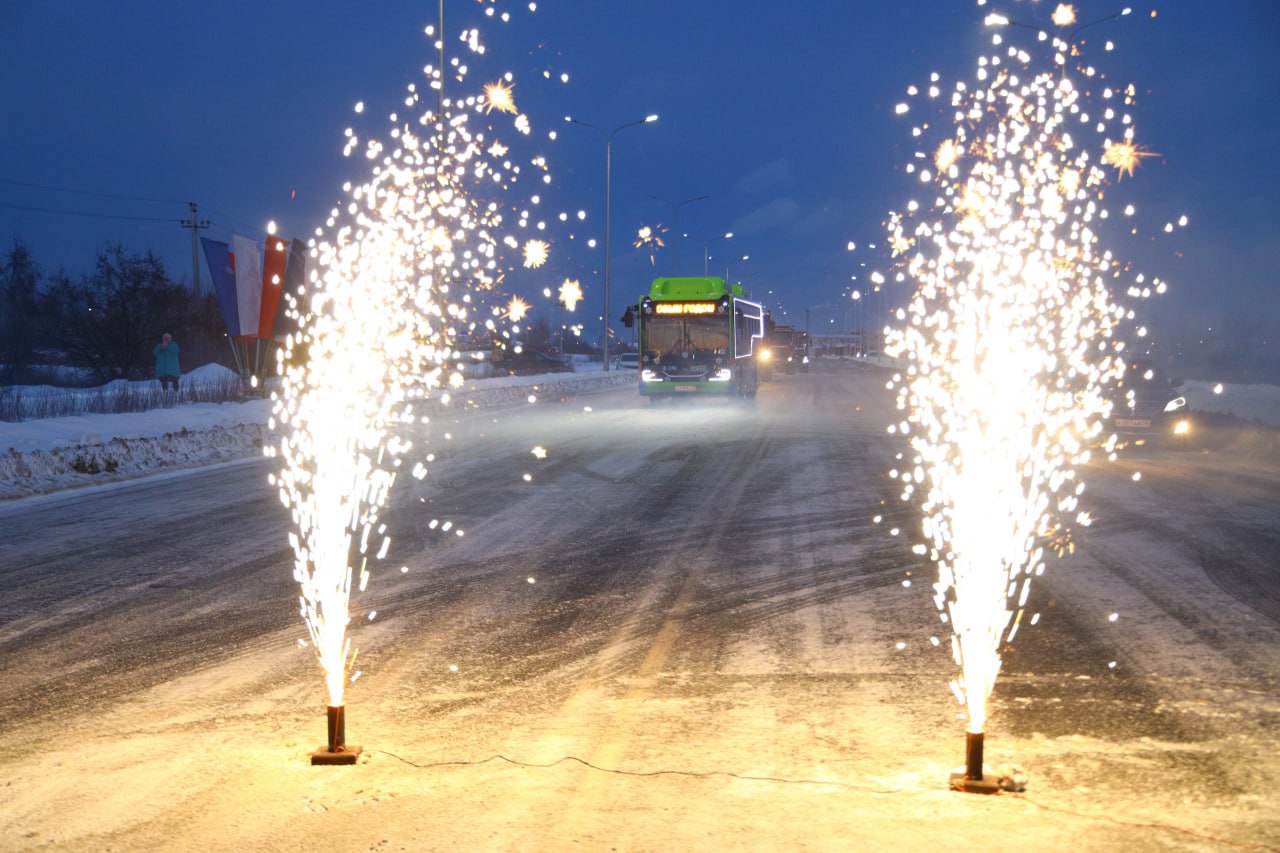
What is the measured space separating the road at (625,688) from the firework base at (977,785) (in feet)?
0.31

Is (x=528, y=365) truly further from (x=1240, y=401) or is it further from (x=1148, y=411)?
(x=1148, y=411)

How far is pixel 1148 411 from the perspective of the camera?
68.2ft

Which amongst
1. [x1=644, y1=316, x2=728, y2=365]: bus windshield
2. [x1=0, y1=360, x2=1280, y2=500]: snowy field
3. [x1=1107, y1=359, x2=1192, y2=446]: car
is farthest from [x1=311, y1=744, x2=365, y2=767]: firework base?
[x1=644, y1=316, x2=728, y2=365]: bus windshield

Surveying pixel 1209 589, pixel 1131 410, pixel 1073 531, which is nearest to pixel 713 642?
pixel 1209 589

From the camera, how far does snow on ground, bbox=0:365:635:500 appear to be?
577 inches

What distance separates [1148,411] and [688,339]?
51.1ft

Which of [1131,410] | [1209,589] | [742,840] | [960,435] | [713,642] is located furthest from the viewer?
[1131,410]

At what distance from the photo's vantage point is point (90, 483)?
49.3 feet

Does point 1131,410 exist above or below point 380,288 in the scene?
below

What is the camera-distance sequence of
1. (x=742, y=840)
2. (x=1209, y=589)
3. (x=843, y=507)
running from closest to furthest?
(x=742, y=840)
(x=1209, y=589)
(x=843, y=507)

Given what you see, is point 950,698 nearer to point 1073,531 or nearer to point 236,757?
point 236,757

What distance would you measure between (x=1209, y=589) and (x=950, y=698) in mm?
3686

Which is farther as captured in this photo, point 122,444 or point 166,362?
point 166,362

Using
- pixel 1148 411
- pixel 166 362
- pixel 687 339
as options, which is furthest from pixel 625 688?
pixel 687 339
